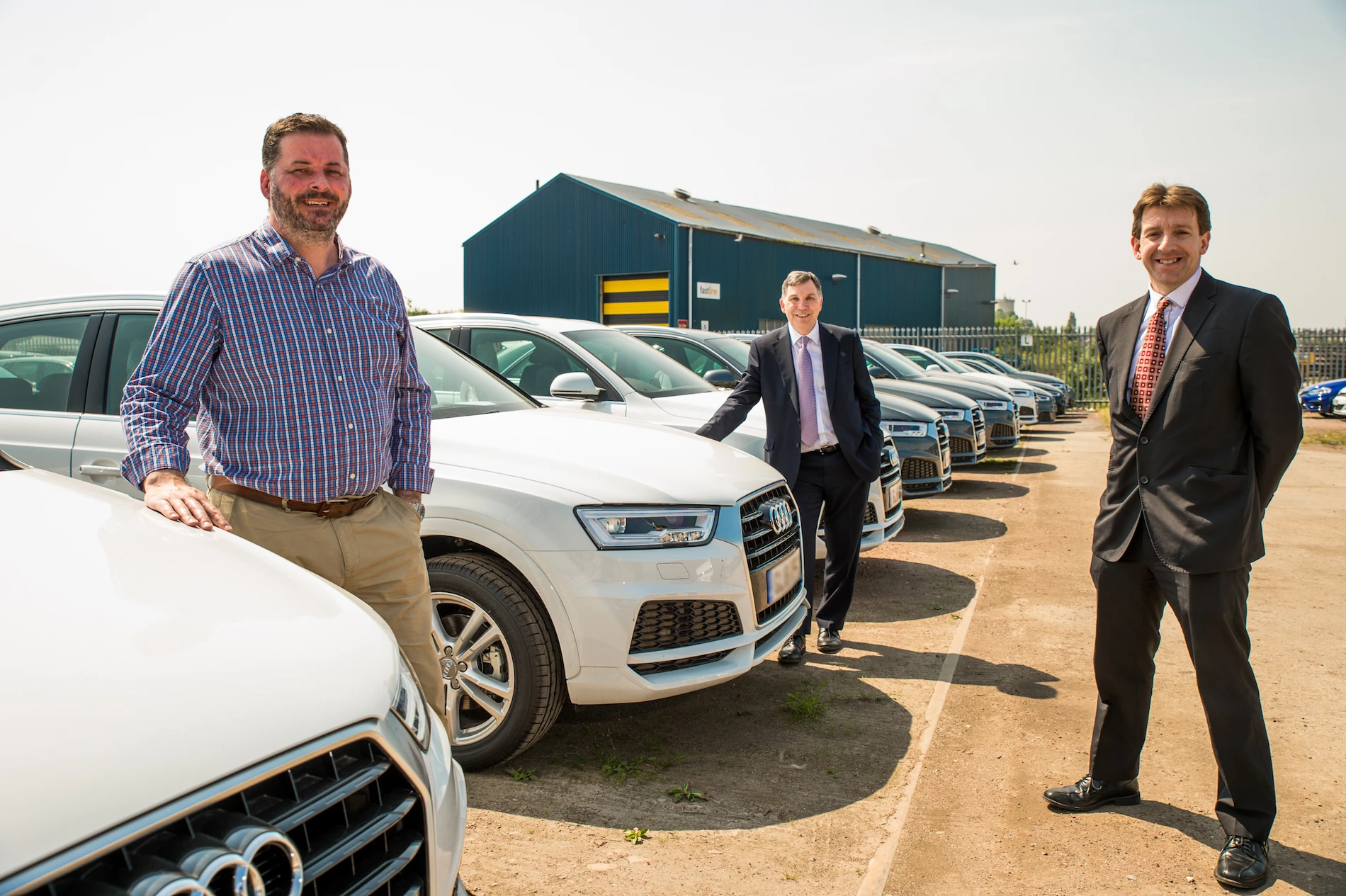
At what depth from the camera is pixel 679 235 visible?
2792cm

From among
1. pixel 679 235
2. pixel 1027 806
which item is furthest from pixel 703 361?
pixel 679 235

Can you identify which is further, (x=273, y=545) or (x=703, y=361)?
(x=703, y=361)

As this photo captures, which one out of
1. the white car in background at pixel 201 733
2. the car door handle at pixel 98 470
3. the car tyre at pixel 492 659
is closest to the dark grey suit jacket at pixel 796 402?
the car tyre at pixel 492 659

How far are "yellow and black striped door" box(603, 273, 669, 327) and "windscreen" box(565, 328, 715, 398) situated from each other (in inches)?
839

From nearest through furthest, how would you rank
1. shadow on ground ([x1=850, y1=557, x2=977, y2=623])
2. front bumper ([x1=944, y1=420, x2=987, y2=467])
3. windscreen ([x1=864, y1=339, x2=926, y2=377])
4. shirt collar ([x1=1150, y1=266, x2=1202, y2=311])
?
shirt collar ([x1=1150, y1=266, x2=1202, y2=311]), shadow on ground ([x1=850, y1=557, x2=977, y2=623]), front bumper ([x1=944, y1=420, x2=987, y2=467]), windscreen ([x1=864, y1=339, x2=926, y2=377])

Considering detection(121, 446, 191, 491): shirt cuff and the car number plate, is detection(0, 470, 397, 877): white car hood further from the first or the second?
the car number plate

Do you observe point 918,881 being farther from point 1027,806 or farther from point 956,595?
point 956,595

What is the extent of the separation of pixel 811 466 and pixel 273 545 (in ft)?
9.55

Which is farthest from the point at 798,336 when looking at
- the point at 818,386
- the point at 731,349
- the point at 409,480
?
the point at 731,349

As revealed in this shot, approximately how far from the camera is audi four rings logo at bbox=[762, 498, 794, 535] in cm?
381

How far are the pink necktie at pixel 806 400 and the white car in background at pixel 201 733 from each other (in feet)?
10.2

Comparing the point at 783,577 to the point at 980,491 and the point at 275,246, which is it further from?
the point at 980,491

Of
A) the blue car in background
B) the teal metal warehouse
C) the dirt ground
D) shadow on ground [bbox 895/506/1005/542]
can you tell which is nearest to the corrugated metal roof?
the teal metal warehouse

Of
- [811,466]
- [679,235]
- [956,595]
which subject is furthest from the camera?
[679,235]
